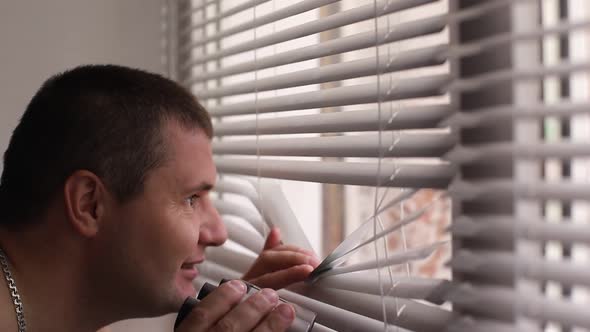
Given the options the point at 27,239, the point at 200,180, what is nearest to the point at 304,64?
the point at 200,180

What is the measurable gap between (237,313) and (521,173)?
1.62ft

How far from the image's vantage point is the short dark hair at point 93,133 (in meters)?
1.14

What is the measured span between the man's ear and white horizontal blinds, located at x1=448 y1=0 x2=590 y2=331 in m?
0.60

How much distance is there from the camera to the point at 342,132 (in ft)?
3.44

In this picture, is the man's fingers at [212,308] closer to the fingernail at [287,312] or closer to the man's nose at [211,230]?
the fingernail at [287,312]

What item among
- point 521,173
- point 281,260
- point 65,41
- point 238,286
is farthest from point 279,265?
point 65,41

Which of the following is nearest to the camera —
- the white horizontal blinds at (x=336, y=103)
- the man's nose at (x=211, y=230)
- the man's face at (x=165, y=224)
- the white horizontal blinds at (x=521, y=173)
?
the white horizontal blinds at (x=521, y=173)

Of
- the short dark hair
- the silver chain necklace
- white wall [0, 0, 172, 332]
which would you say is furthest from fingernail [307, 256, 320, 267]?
white wall [0, 0, 172, 332]

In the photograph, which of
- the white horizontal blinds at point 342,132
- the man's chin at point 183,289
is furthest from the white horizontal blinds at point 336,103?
the man's chin at point 183,289

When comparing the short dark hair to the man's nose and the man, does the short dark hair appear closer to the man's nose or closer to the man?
the man

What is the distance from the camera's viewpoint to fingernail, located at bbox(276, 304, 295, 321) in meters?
1.06

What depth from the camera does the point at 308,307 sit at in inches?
45.4

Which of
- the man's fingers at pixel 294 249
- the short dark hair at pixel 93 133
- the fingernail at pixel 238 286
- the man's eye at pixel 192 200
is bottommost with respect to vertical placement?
the fingernail at pixel 238 286

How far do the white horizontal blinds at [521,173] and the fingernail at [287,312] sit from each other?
0.29 m
